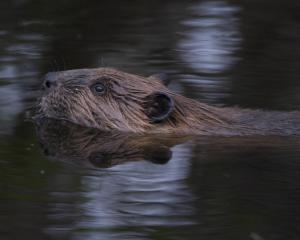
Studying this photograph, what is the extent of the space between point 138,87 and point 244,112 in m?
0.83

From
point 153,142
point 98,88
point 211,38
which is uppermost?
point 98,88

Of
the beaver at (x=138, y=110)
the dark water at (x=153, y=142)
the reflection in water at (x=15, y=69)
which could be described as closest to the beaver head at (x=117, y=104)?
the beaver at (x=138, y=110)

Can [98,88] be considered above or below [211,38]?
above

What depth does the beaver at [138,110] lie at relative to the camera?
294 inches

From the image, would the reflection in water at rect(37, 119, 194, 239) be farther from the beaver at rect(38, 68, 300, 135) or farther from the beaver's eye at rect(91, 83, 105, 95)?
the beaver's eye at rect(91, 83, 105, 95)

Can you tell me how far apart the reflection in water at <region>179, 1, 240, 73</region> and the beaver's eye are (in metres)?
1.74

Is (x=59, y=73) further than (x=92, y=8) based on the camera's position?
No

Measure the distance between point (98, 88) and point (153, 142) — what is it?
2.09 feet

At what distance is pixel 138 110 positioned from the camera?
7504mm

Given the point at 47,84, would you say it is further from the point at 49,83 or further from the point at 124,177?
the point at 124,177

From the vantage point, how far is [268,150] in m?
7.16

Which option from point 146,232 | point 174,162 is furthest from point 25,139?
point 146,232

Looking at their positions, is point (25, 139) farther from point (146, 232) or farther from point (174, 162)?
point (146, 232)

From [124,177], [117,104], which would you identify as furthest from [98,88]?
[124,177]
